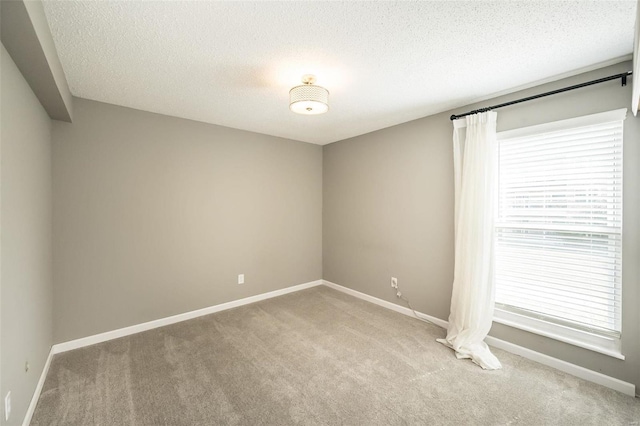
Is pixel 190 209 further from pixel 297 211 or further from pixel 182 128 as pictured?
pixel 297 211

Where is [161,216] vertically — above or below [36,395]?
above

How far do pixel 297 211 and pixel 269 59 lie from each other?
8.98 ft

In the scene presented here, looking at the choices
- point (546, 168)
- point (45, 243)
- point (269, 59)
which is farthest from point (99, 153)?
point (546, 168)

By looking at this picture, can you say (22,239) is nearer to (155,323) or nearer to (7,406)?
(7,406)

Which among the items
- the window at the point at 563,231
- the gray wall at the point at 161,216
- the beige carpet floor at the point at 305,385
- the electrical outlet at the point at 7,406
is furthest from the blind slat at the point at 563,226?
the electrical outlet at the point at 7,406

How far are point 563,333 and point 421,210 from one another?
5.59 ft

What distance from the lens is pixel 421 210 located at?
337 centimetres

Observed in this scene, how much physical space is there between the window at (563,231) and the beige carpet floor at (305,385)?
463 mm

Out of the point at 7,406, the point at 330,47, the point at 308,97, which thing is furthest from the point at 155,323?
the point at 330,47

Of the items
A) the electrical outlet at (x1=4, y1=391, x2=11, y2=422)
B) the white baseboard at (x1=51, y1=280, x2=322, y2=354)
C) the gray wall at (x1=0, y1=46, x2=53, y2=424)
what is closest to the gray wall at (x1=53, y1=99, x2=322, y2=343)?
the white baseboard at (x1=51, y1=280, x2=322, y2=354)

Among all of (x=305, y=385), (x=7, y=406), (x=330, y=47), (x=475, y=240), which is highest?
(x=330, y=47)

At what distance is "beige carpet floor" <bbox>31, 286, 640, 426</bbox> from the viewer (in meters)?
1.82

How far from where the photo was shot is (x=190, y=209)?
3420 millimetres

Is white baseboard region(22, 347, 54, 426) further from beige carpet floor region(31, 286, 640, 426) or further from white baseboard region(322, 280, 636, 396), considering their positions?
white baseboard region(322, 280, 636, 396)
